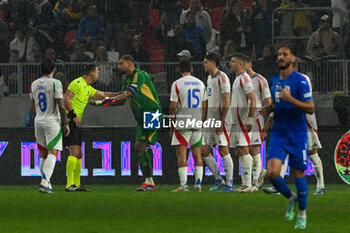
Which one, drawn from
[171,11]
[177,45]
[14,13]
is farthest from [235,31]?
[14,13]

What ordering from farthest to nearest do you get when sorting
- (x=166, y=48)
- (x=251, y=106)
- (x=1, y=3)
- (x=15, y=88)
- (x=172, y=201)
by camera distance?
(x=1, y=3) → (x=166, y=48) → (x=15, y=88) → (x=251, y=106) → (x=172, y=201)

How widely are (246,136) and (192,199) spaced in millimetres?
2073

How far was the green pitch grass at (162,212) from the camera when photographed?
8453mm

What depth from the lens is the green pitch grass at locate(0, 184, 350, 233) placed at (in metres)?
8.45

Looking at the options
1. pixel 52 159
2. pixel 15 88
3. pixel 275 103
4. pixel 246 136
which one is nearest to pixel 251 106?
pixel 246 136

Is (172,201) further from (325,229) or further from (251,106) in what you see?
(325,229)

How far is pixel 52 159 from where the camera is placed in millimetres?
13352

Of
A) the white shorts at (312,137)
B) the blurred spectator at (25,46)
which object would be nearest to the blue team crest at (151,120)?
the white shorts at (312,137)

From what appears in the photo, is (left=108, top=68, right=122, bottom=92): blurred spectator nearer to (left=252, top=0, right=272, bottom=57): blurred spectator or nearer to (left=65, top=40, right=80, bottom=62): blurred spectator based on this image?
(left=65, top=40, right=80, bottom=62): blurred spectator

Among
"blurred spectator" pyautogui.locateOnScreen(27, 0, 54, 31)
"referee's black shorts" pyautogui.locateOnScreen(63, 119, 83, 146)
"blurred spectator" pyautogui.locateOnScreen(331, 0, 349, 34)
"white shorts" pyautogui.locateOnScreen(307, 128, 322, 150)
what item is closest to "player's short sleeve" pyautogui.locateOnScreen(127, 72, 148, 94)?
"referee's black shorts" pyautogui.locateOnScreen(63, 119, 83, 146)

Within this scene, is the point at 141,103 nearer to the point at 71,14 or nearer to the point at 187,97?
the point at 187,97

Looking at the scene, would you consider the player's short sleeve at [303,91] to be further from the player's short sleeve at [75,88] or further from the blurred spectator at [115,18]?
the blurred spectator at [115,18]

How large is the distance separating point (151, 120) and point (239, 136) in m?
1.74

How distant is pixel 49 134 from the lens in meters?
13.5
